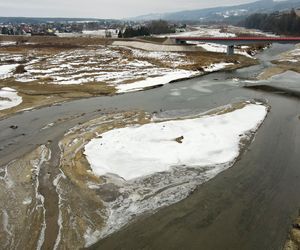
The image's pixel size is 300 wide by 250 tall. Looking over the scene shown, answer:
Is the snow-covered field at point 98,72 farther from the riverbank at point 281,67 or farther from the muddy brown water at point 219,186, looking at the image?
the muddy brown water at point 219,186

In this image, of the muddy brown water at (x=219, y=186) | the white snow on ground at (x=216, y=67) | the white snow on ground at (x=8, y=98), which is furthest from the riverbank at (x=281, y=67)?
the white snow on ground at (x=8, y=98)

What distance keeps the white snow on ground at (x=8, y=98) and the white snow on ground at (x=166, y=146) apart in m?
14.2

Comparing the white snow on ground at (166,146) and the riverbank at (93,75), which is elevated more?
the white snow on ground at (166,146)

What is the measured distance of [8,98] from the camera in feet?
125

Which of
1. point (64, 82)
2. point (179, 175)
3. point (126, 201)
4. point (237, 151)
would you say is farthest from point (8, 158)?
point (64, 82)

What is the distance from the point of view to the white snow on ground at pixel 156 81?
43.4 m

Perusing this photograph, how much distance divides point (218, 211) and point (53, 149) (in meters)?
12.2

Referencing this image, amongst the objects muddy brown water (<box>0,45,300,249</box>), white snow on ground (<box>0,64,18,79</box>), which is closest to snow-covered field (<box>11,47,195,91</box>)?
white snow on ground (<box>0,64,18,79</box>)

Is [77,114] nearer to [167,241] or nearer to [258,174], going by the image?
[258,174]

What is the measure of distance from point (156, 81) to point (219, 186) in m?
30.3

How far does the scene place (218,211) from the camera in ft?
54.1

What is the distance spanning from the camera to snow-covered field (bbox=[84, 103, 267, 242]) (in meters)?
17.4

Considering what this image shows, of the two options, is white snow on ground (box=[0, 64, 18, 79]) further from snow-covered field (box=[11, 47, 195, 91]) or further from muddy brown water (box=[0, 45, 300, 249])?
muddy brown water (box=[0, 45, 300, 249])

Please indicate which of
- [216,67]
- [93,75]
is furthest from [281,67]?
[93,75]
